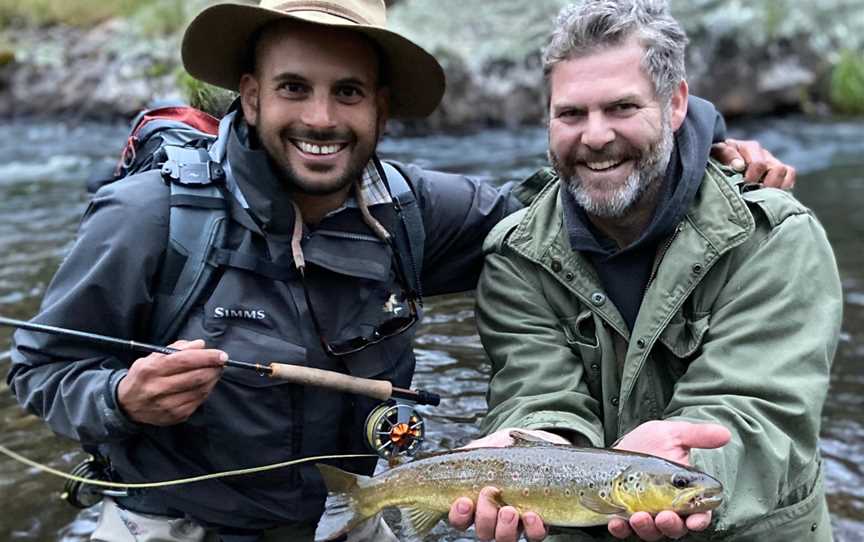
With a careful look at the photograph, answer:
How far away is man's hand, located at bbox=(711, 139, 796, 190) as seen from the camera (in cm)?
421

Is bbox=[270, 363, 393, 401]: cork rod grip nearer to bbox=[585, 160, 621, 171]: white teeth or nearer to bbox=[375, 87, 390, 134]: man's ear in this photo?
bbox=[375, 87, 390, 134]: man's ear

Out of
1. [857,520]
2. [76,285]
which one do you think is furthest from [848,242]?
[76,285]

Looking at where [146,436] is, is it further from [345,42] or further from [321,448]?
[345,42]

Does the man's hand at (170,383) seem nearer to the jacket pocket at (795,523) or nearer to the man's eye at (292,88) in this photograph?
the man's eye at (292,88)

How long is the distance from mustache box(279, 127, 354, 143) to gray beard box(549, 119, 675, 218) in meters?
0.91

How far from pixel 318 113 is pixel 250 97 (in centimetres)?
40

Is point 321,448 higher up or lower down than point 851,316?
higher up

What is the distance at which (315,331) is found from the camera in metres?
3.89

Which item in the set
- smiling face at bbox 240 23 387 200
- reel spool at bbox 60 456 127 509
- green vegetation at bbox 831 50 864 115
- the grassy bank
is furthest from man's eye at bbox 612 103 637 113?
the grassy bank

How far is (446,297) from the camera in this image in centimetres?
830

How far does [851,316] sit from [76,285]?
22.0ft

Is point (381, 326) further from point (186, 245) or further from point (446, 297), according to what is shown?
point (446, 297)

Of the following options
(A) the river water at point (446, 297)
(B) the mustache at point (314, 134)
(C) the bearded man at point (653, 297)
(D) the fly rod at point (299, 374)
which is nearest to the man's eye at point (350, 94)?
(B) the mustache at point (314, 134)

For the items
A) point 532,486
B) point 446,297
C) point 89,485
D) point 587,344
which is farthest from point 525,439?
point 446,297
